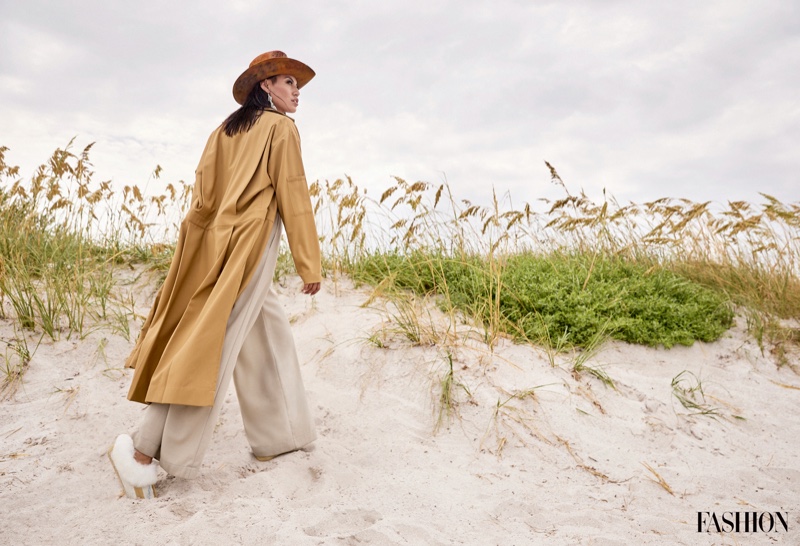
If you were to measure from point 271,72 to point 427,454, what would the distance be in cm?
247

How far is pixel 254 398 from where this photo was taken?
3.24 m

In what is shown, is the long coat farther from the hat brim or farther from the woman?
the hat brim

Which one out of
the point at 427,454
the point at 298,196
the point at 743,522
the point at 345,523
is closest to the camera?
the point at 345,523

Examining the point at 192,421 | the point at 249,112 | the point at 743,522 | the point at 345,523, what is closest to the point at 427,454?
the point at 345,523

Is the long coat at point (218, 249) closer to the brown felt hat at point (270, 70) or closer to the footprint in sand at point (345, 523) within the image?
the brown felt hat at point (270, 70)

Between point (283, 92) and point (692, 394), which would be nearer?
point (283, 92)

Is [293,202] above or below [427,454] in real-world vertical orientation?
above

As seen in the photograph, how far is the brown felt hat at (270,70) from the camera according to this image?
312 cm

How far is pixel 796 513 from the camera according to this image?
3.27 meters

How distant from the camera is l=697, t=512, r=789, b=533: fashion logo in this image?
3.04 metres

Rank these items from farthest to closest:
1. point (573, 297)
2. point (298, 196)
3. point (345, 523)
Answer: point (573, 297) → point (298, 196) → point (345, 523)

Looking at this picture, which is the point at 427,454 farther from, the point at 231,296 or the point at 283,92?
the point at 283,92

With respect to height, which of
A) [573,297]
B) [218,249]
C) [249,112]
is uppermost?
[249,112]

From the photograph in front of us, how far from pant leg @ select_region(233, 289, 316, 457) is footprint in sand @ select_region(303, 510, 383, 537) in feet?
2.13
